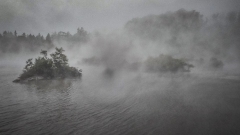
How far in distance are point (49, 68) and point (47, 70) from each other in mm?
1154

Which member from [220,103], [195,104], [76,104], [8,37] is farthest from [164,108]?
[8,37]

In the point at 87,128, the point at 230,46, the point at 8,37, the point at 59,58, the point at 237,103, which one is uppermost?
the point at 8,37

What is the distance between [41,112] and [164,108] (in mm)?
18305

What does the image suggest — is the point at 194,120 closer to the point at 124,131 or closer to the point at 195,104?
the point at 195,104

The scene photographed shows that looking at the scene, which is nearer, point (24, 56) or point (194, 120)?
point (194, 120)

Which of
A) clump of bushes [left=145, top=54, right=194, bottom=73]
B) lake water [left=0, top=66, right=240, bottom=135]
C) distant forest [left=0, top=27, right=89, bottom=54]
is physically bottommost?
lake water [left=0, top=66, right=240, bottom=135]

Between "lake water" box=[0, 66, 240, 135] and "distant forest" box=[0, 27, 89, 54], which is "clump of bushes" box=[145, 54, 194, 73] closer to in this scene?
"lake water" box=[0, 66, 240, 135]

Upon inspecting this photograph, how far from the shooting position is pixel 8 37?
159 m

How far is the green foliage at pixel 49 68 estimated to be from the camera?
41.6 metres

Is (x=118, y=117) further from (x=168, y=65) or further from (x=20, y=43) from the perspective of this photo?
(x=20, y=43)

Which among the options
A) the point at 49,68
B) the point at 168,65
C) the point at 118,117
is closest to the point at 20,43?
the point at 49,68

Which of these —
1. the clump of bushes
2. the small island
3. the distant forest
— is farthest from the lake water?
the distant forest

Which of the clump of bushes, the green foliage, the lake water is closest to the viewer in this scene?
the lake water

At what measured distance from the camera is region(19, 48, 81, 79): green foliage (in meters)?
41.6
